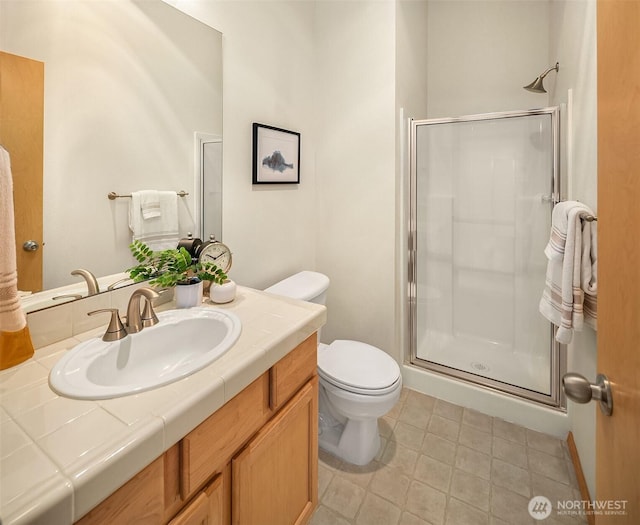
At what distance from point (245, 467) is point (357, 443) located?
889 millimetres

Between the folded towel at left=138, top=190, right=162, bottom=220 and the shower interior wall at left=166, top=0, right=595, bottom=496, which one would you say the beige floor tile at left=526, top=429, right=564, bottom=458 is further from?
the folded towel at left=138, top=190, right=162, bottom=220

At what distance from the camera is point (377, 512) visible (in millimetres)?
1419

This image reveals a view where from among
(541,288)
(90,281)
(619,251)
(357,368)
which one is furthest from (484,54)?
(90,281)

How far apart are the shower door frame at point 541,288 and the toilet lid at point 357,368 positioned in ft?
2.12

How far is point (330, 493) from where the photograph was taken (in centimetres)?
151

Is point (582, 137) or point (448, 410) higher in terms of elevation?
point (582, 137)

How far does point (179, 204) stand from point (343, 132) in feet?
4.18

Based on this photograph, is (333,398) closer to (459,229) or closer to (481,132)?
(459,229)

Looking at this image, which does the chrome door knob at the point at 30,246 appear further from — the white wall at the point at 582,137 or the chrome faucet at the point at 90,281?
the white wall at the point at 582,137

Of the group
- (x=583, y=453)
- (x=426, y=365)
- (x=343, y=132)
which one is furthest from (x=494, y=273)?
(x=343, y=132)

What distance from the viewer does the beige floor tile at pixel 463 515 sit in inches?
53.8

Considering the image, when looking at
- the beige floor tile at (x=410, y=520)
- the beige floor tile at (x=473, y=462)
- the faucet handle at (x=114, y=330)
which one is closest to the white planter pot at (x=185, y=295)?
the faucet handle at (x=114, y=330)

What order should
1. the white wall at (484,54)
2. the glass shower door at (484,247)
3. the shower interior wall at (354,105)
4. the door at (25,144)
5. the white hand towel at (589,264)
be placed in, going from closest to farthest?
the door at (25,144) < the white hand towel at (589,264) < the shower interior wall at (354,105) < the glass shower door at (484,247) < the white wall at (484,54)

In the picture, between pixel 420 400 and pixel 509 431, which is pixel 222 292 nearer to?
pixel 420 400
